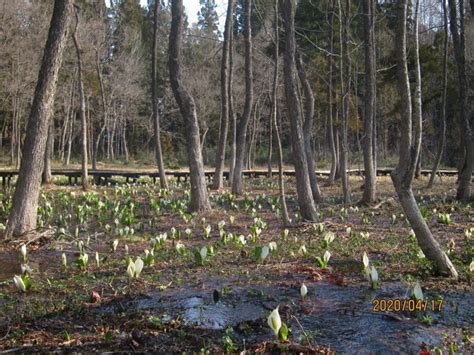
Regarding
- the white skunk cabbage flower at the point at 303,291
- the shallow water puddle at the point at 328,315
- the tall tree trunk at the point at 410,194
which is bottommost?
the shallow water puddle at the point at 328,315

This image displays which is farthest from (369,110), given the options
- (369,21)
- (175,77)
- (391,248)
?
(391,248)

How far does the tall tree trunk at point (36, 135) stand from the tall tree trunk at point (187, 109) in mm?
3273

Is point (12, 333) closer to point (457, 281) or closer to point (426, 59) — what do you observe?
point (457, 281)

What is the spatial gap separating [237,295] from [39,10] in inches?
951

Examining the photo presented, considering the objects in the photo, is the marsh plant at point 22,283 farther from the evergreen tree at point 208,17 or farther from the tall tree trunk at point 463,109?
the evergreen tree at point 208,17

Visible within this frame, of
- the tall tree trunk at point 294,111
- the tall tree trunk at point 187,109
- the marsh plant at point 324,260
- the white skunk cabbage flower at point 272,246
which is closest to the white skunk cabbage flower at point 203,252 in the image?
the white skunk cabbage flower at point 272,246

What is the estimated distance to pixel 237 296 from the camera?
529cm

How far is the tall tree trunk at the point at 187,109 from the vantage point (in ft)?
37.8

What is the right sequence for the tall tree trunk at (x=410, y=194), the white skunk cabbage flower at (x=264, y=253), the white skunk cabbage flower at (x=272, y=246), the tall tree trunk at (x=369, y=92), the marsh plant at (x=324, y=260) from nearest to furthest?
1. the tall tree trunk at (x=410, y=194)
2. the marsh plant at (x=324, y=260)
3. the white skunk cabbage flower at (x=264, y=253)
4. the white skunk cabbage flower at (x=272, y=246)
5. the tall tree trunk at (x=369, y=92)

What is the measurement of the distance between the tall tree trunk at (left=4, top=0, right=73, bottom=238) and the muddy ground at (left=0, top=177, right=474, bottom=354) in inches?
17.2

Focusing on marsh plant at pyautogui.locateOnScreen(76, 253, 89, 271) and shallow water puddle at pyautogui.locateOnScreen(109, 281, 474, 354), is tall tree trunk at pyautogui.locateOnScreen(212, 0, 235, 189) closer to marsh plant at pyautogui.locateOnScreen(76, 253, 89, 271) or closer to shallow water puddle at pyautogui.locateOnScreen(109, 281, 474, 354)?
marsh plant at pyautogui.locateOnScreen(76, 253, 89, 271)

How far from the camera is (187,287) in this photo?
5719mm

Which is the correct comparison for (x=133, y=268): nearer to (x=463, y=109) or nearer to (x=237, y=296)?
(x=237, y=296)

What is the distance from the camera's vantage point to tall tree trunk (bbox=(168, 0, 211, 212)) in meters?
11.5
